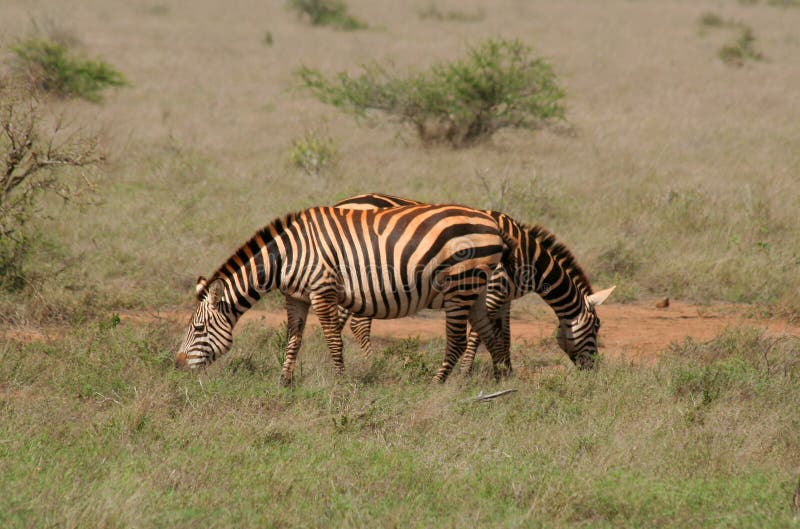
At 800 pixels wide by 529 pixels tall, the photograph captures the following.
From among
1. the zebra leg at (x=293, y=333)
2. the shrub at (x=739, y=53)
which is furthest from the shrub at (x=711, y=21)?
the zebra leg at (x=293, y=333)

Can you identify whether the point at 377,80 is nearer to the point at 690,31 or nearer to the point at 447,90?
the point at 447,90

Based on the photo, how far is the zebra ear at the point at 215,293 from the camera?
22.6ft

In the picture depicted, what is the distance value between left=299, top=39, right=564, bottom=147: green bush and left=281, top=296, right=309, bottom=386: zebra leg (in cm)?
899

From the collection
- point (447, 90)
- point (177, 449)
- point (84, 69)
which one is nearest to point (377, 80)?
point (447, 90)

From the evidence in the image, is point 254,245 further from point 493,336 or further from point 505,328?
point 505,328

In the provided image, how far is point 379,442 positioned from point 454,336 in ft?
5.59

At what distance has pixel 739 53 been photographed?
967 inches

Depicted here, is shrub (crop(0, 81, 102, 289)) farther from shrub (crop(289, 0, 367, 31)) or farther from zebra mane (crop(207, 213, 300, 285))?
shrub (crop(289, 0, 367, 31))

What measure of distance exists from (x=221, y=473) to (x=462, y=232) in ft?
8.84

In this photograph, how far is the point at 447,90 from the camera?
50.8 ft

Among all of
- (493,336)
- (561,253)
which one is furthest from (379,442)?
(561,253)

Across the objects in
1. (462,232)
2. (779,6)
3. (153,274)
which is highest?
(779,6)

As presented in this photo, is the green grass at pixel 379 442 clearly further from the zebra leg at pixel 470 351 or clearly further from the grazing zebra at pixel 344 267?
the grazing zebra at pixel 344 267

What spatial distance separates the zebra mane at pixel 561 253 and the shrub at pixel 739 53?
18.5 m
